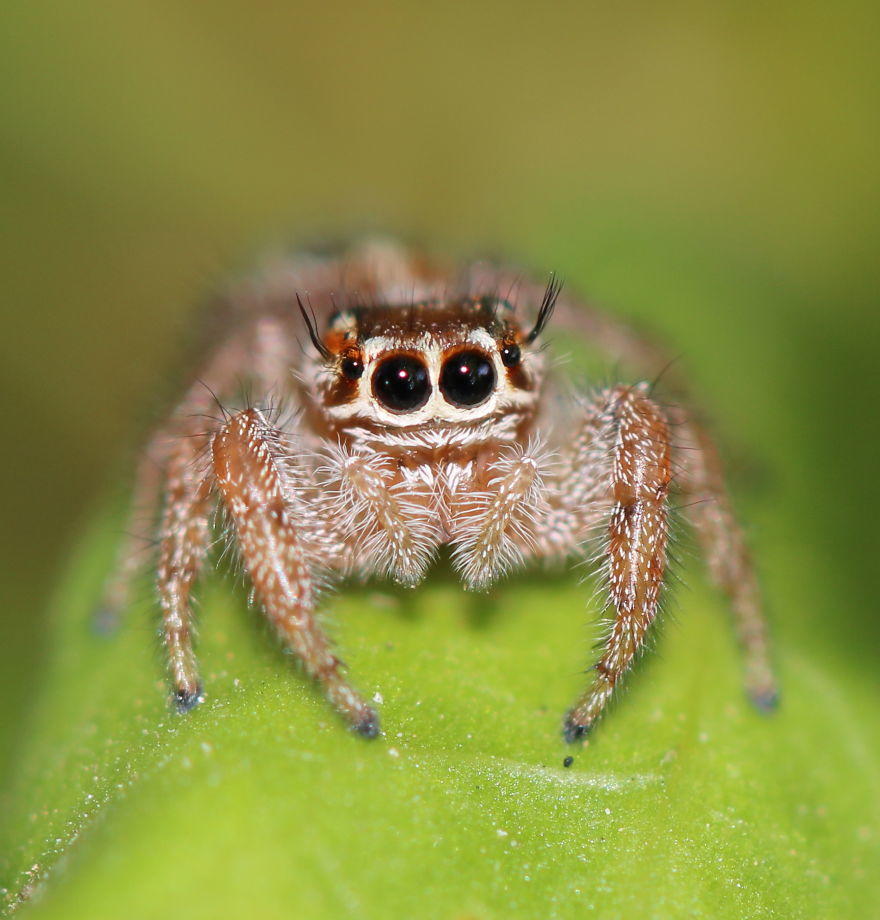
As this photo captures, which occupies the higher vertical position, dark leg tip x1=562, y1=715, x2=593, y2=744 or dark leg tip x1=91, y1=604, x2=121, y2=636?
dark leg tip x1=562, y1=715, x2=593, y2=744

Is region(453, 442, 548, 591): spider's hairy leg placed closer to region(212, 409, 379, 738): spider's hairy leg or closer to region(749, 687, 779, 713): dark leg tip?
region(212, 409, 379, 738): spider's hairy leg

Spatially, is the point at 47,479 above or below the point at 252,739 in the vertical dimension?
below

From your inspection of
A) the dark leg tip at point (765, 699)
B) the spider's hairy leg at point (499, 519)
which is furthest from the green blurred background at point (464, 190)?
the spider's hairy leg at point (499, 519)

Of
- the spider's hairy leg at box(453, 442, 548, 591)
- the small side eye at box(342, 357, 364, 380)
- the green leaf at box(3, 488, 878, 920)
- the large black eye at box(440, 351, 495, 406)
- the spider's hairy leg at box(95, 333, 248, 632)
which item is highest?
the large black eye at box(440, 351, 495, 406)

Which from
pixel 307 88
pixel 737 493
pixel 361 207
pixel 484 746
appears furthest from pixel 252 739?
pixel 307 88

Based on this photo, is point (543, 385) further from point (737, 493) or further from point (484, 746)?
point (484, 746)

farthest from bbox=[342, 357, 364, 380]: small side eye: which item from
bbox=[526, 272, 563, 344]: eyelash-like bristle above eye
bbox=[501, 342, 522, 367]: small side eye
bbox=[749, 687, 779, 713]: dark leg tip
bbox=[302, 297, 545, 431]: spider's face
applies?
bbox=[749, 687, 779, 713]: dark leg tip

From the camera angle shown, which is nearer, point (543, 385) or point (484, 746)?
point (484, 746)
